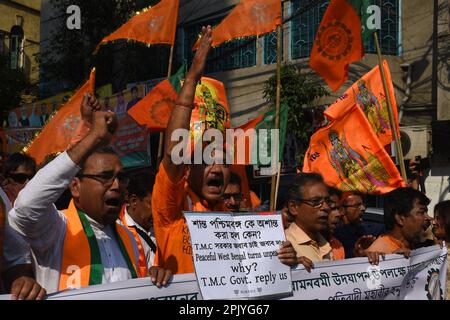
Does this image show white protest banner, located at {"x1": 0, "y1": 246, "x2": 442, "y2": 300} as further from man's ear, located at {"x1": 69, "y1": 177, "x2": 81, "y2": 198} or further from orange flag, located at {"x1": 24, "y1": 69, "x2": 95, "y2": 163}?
orange flag, located at {"x1": 24, "y1": 69, "x2": 95, "y2": 163}

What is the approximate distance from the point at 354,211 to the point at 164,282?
3108mm

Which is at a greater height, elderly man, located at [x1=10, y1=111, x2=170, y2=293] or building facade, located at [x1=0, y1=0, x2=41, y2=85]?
building facade, located at [x1=0, y1=0, x2=41, y2=85]

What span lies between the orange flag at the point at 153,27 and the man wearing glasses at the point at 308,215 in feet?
11.9

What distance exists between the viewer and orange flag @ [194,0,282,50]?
625cm

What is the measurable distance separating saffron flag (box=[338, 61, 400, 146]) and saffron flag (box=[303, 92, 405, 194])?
0.41 feet

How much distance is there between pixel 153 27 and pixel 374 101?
2.52 metres

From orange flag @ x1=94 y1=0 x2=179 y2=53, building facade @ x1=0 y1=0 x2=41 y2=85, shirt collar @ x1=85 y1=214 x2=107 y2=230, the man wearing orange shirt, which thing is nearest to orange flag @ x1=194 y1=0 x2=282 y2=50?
orange flag @ x1=94 y1=0 x2=179 y2=53

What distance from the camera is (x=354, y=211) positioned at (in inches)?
225

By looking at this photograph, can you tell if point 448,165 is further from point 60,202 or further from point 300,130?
point 60,202

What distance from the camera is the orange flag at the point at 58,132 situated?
20.6 ft

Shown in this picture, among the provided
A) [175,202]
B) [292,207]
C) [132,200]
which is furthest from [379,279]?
[132,200]

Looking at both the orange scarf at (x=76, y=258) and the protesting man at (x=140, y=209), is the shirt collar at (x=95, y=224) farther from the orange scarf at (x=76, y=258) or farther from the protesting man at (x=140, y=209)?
the protesting man at (x=140, y=209)

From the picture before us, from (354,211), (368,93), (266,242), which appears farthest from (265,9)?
(266,242)

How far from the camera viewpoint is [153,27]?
7.35 meters
